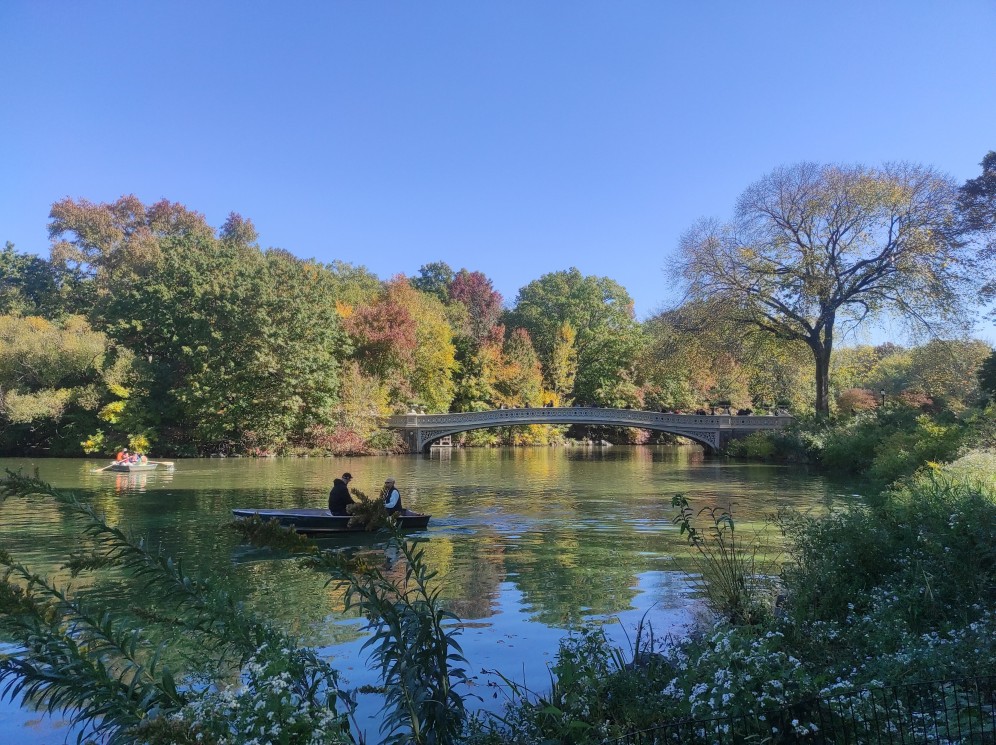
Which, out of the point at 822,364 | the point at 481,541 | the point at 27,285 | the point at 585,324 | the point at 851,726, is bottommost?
the point at 481,541

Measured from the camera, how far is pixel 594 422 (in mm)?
40406

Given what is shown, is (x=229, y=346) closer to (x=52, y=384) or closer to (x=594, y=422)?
(x=52, y=384)

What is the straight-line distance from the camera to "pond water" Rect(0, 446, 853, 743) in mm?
7551

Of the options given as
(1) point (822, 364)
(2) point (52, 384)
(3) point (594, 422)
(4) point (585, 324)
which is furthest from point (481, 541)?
(4) point (585, 324)

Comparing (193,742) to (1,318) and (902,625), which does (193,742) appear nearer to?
(902,625)

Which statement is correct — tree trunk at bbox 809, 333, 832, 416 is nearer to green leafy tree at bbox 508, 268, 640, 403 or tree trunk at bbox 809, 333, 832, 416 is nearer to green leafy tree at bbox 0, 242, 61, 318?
green leafy tree at bbox 508, 268, 640, 403

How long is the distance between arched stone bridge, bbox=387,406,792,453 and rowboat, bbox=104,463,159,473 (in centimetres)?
1533

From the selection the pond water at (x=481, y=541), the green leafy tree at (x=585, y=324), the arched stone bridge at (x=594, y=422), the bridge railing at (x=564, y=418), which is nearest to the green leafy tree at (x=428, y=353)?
the bridge railing at (x=564, y=418)

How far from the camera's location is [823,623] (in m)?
5.50

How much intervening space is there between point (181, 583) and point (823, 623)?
14.6 feet

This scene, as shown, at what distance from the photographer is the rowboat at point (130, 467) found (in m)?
26.7

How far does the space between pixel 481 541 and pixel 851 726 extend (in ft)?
33.3

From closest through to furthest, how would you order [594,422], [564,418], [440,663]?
[440,663], [564,418], [594,422]

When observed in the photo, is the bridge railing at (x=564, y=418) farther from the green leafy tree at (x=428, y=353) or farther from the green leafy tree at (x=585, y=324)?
the green leafy tree at (x=585, y=324)
